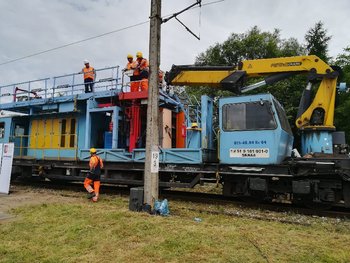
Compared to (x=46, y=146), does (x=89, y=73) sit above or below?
above

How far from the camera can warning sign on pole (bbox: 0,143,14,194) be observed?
37.8ft

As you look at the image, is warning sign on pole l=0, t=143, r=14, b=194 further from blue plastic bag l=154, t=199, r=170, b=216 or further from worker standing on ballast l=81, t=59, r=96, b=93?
blue plastic bag l=154, t=199, r=170, b=216

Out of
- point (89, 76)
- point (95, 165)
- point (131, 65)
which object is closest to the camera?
point (95, 165)

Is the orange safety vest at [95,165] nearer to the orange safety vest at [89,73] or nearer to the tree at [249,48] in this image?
the orange safety vest at [89,73]

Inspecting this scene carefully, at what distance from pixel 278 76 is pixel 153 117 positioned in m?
3.95

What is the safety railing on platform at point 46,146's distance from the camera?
1330 cm

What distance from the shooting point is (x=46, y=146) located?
47.0 feet

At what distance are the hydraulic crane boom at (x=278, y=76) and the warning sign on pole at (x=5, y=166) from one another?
6470 mm

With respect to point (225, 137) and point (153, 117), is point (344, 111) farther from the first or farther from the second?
point (153, 117)

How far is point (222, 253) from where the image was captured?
4816 millimetres

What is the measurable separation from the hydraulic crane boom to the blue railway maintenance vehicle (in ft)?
0.08

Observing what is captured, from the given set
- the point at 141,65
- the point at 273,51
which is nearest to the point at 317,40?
the point at 273,51

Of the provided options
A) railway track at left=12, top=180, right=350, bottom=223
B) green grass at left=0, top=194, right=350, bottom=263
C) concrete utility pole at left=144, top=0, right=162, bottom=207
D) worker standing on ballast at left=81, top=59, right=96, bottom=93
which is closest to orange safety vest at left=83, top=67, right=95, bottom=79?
worker standing on ballast at left=81, top=59, right=96, bottom=93

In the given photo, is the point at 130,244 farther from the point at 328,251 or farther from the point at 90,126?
the point at 90,126
